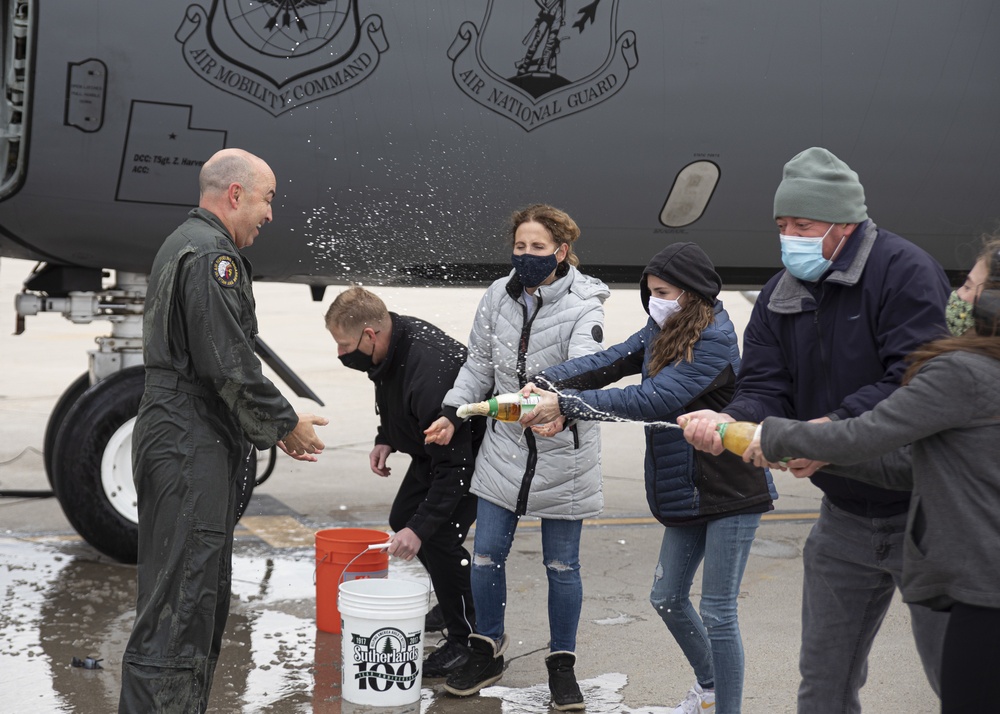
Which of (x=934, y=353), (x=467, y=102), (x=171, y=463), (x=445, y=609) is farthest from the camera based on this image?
(x=467, y=102)

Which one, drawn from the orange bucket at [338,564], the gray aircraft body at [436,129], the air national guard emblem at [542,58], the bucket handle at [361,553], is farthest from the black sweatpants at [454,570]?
the air national guard emblem at [542,58]

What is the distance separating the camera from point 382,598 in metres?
4.05

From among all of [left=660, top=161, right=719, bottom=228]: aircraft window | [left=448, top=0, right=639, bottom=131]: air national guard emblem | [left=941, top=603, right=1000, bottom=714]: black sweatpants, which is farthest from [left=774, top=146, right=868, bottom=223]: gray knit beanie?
[left=660, top=161, right=719, bottom=228]: aircraft window

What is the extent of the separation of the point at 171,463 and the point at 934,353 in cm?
220

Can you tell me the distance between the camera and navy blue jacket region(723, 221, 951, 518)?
2865 mm

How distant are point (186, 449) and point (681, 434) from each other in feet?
5.22

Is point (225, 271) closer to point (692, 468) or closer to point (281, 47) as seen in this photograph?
point (692, 468)

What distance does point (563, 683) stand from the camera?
420cm

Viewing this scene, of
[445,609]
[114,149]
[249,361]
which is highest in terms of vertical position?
[114,149]

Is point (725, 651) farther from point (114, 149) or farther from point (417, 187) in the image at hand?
point (114, 149)

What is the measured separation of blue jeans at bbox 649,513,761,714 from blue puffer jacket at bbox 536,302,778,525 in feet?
0.25

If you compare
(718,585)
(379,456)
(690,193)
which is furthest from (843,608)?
(690,193)

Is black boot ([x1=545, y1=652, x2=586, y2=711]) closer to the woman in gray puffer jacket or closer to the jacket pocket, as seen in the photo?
the woman in gray puffer jacket

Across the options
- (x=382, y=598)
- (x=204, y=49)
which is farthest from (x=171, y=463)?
(x=204, y=49)
